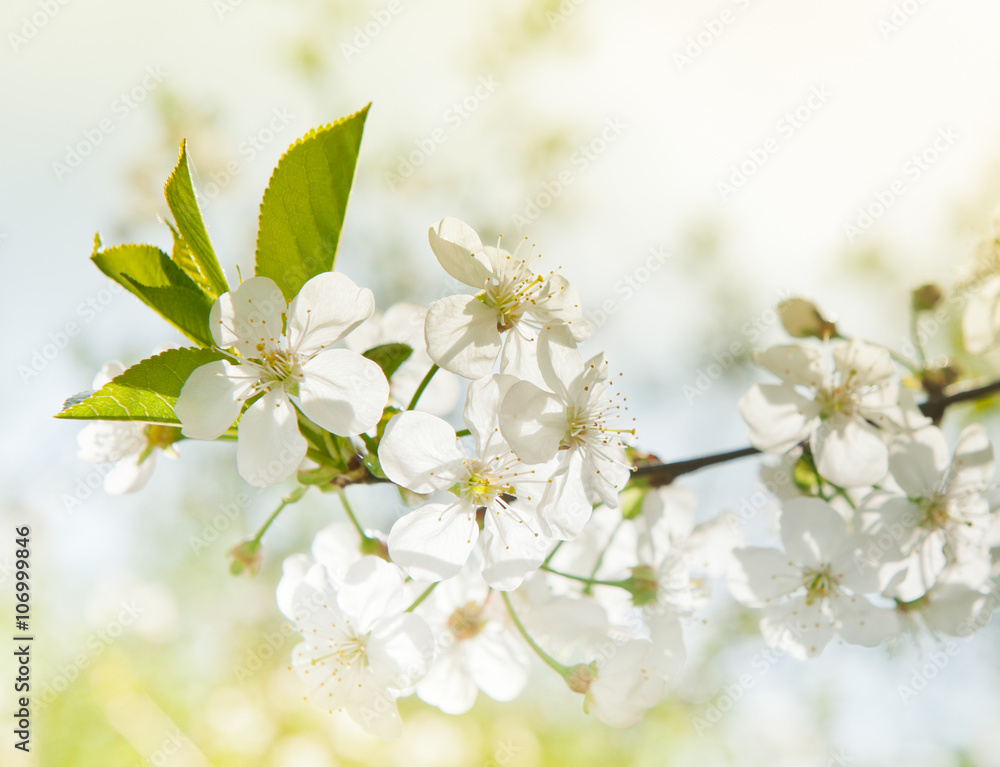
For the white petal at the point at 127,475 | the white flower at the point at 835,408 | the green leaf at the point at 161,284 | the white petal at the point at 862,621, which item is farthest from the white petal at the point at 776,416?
the white petal at the point at 127,475

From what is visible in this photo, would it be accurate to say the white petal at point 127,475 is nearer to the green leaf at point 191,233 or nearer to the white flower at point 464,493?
the green leaf at point 191,233

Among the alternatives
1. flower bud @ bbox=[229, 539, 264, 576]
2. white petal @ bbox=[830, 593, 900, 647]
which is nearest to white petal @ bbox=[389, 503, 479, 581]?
flower bud @ bbox=[229, 539, 264, 576]

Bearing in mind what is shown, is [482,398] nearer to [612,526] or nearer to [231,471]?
[612,526]

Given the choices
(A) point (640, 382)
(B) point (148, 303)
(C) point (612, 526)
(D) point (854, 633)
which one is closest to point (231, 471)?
(A) point (640, 382)

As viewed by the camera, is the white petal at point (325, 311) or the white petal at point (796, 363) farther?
the white petal at point (796, 363)

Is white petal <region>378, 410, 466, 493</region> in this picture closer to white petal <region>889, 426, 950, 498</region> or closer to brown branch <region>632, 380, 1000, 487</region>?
brown branch <region>632, 380, 1000, 487</region>

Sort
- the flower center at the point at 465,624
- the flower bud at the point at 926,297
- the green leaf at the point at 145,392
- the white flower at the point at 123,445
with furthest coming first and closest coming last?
the flower bud at the point at 926,297
the flower center at the point at 465,624
the white flower at the point at 123,445
the green leaf at the point at 145,392

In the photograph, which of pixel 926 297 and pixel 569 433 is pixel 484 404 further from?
pixel 926 297
